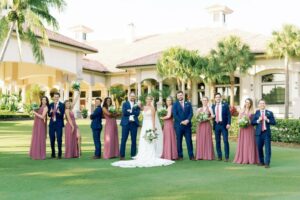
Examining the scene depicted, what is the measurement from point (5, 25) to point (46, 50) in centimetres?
836

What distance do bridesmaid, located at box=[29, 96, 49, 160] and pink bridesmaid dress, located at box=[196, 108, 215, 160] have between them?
4247mm

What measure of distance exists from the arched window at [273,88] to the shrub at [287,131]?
15.6 meters

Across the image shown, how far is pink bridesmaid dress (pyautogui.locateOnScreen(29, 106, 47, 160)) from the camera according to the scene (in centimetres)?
1142

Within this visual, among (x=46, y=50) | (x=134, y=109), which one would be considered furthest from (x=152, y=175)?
(x=46, y=50)

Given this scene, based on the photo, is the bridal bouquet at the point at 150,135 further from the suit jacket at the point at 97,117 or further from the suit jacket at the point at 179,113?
the suit jacket at the point at 97,117

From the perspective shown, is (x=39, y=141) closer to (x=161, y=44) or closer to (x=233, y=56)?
(x=233, y=56)

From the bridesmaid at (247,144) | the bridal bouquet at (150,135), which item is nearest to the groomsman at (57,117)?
the bridal bouquet at (150,135)

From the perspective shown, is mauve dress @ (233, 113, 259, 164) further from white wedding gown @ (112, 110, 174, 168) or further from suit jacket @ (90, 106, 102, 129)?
suit jacket @ (90, 106, 102, 129)

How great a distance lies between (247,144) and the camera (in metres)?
10.6

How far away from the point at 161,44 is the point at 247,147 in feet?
101

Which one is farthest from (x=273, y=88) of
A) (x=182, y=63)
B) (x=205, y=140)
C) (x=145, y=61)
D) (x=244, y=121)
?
(x=244, y=121)

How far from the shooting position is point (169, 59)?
3100cm

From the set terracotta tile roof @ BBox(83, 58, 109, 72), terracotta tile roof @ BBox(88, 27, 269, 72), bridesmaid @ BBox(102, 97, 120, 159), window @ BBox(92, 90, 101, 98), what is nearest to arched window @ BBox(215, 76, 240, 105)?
terracotta tile roof @ BBox(88, 27, 269, 72)

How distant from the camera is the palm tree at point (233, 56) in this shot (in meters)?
29.2
